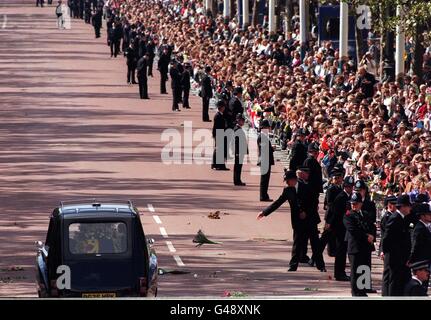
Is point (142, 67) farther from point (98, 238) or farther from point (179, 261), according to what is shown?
point (98, 238)

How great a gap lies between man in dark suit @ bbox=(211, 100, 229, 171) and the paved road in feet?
1.54

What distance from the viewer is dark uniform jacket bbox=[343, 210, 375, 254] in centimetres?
2022

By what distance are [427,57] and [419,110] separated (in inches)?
576

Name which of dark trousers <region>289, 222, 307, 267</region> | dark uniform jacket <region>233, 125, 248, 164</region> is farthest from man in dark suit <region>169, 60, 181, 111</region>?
dark trousers <region>289, 222, 307, 267</region>

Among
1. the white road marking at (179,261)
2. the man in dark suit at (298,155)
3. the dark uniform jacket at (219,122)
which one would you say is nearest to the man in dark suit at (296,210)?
the white road marking at (179,261)

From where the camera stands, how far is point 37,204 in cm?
3069

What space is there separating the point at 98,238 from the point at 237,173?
15.5m

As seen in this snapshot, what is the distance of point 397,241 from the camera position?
1936 cm

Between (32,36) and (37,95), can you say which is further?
(32,36)

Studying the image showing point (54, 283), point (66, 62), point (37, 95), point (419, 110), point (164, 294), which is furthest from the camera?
point (66, 62)

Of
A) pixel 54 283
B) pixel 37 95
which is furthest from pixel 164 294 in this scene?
pixel 37 95

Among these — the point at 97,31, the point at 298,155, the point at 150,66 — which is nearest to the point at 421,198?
the point at 298,155
